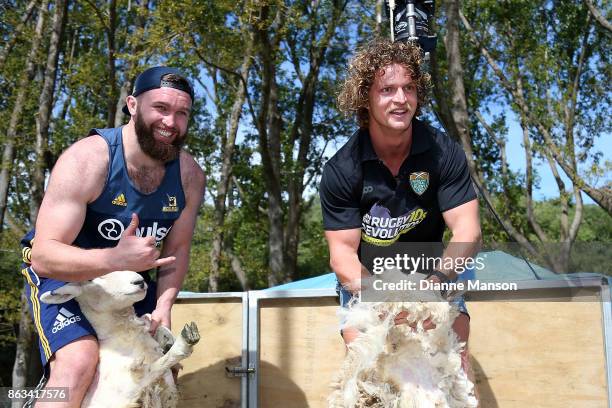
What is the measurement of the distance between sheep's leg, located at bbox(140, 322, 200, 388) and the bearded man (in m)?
0.30

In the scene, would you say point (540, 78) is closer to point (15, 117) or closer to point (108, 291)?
point (15, 117)

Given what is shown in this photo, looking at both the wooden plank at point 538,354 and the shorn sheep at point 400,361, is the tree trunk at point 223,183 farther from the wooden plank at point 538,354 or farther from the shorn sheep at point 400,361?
the shorn sheep at point 400,361

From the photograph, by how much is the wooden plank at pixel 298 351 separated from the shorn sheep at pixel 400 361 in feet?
5.01

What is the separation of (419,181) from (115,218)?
5.65 feet

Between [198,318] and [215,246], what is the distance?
507 inches

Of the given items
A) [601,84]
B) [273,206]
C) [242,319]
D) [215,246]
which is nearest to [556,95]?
[601,84]

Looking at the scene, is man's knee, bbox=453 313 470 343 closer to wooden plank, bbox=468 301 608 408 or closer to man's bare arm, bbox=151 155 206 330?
wooden plank, bbox=468 301 608 408

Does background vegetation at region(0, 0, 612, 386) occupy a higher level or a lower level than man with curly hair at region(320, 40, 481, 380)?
higher

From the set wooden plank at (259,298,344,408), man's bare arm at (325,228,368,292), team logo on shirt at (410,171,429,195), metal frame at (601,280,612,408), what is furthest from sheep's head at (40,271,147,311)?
metal frame at (601,280,612,408)

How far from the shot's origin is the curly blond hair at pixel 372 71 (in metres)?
3.26

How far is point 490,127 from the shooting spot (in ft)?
61.8

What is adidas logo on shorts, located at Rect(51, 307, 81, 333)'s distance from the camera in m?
3.07

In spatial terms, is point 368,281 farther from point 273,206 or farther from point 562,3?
point 562,3

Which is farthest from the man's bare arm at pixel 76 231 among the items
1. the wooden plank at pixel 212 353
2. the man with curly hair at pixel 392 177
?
the wooden plank at pixel 212 353
